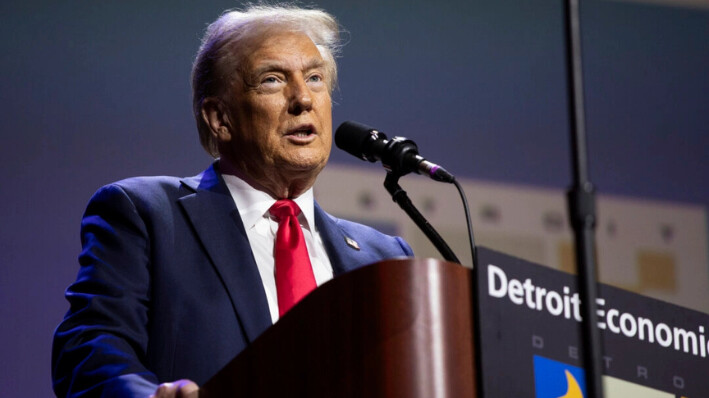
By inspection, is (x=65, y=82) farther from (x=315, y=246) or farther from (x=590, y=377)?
(x=590, y=377)

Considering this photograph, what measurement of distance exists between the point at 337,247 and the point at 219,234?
13.9 inches

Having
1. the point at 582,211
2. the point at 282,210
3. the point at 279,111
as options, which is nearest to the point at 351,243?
the point at 282,210

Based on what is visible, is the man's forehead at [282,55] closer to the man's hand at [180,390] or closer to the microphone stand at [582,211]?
the man's hand at [180,390]

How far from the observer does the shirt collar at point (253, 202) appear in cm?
245

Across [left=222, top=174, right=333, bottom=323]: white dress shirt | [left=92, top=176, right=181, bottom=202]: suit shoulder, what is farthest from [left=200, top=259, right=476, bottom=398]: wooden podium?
[left=92, top=176, right=181, bottom=202]: suit shoulder

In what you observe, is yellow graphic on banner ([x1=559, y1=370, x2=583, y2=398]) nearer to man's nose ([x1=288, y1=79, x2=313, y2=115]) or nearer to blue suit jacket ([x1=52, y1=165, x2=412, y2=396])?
blue suit jacket ([x1=52, y1=165, x2=412, y2=396])

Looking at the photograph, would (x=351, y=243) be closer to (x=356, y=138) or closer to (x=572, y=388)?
(x=356, y=138)

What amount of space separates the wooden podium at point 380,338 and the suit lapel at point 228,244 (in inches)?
23.4

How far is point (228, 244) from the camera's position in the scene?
2275 mm

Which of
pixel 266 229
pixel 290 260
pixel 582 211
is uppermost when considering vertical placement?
pixel 266 229

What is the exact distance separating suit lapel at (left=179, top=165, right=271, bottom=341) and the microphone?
1.11 ft

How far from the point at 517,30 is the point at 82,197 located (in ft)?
6.13

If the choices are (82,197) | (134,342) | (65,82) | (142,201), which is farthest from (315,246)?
(65,82)

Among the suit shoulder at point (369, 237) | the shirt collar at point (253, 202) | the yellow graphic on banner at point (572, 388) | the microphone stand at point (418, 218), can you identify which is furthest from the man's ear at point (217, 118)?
the yellow graphic on banner at point (572, 388)
